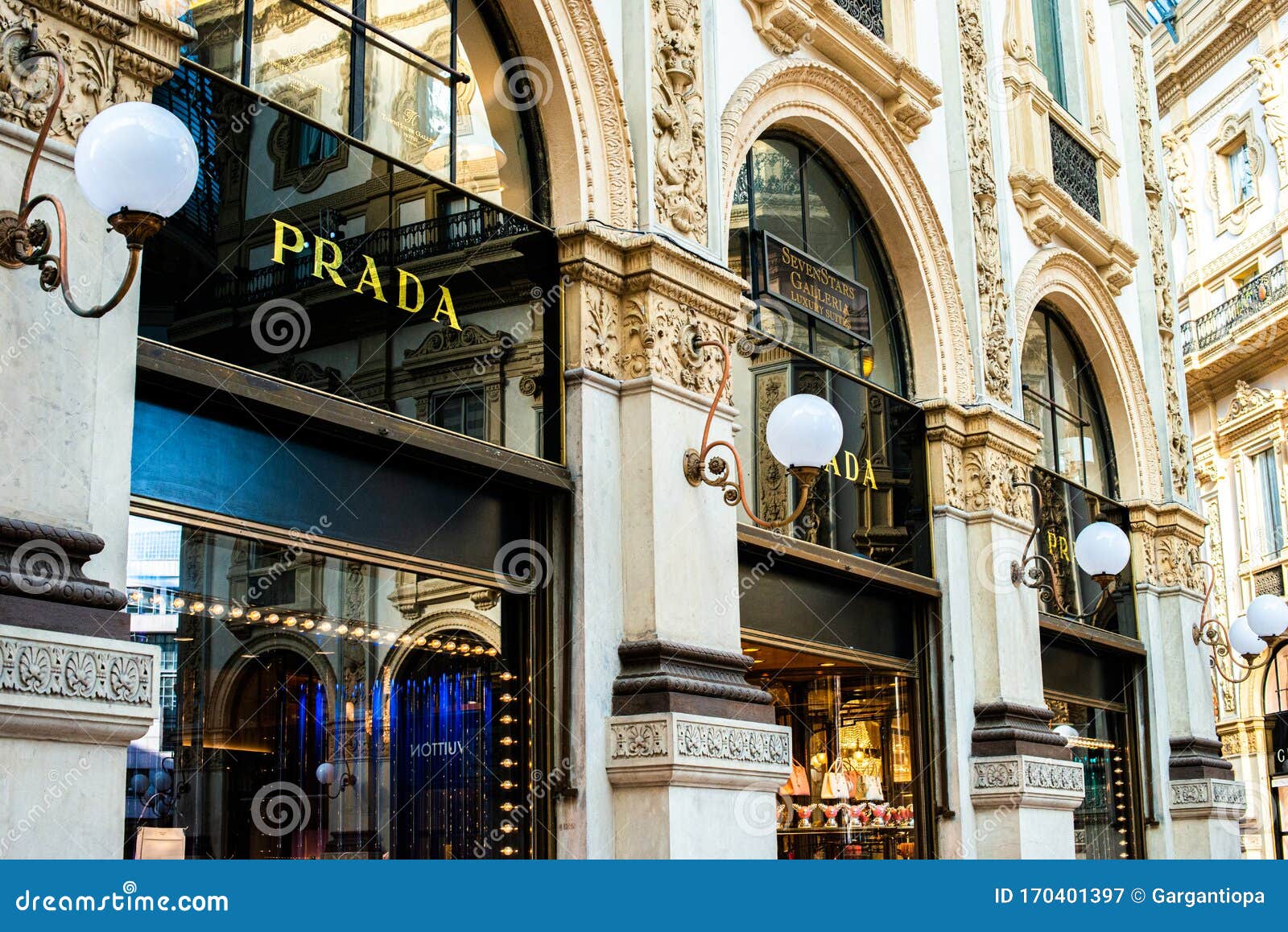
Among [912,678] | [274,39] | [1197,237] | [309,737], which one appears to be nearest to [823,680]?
[912,678]

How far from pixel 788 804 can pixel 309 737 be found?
16.7ft

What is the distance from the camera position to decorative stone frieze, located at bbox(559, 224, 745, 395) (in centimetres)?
813

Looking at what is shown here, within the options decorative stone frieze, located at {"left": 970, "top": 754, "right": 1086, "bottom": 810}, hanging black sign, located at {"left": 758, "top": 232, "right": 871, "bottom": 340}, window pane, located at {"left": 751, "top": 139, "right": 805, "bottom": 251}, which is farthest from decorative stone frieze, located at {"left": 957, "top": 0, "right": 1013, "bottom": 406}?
decorative stone frieze, located at {"left": 970, "top": 754, "right": 1086, "bottom": 810}

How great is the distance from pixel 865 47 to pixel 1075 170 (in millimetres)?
4471

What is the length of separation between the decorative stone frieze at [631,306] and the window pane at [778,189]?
2133 mm

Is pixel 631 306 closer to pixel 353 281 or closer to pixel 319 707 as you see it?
pixel 353 281

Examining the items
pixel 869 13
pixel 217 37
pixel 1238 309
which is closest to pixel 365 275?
pixel 217 37

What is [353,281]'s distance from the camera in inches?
284

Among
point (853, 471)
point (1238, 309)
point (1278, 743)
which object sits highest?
point (1238, 309)

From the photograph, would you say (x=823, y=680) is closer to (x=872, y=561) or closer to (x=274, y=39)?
(x=872, y=561)

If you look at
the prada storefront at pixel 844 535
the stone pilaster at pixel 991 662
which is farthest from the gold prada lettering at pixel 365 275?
the stone pilaster at pixel 991 662

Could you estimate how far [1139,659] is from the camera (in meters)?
14.7

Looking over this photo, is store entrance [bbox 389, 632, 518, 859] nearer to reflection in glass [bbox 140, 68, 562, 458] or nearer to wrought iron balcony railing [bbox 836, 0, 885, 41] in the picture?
reflection in glass [bbox 140, 68, 562, 458]

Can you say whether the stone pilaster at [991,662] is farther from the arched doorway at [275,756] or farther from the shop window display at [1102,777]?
the arched doorway at [275,756]
